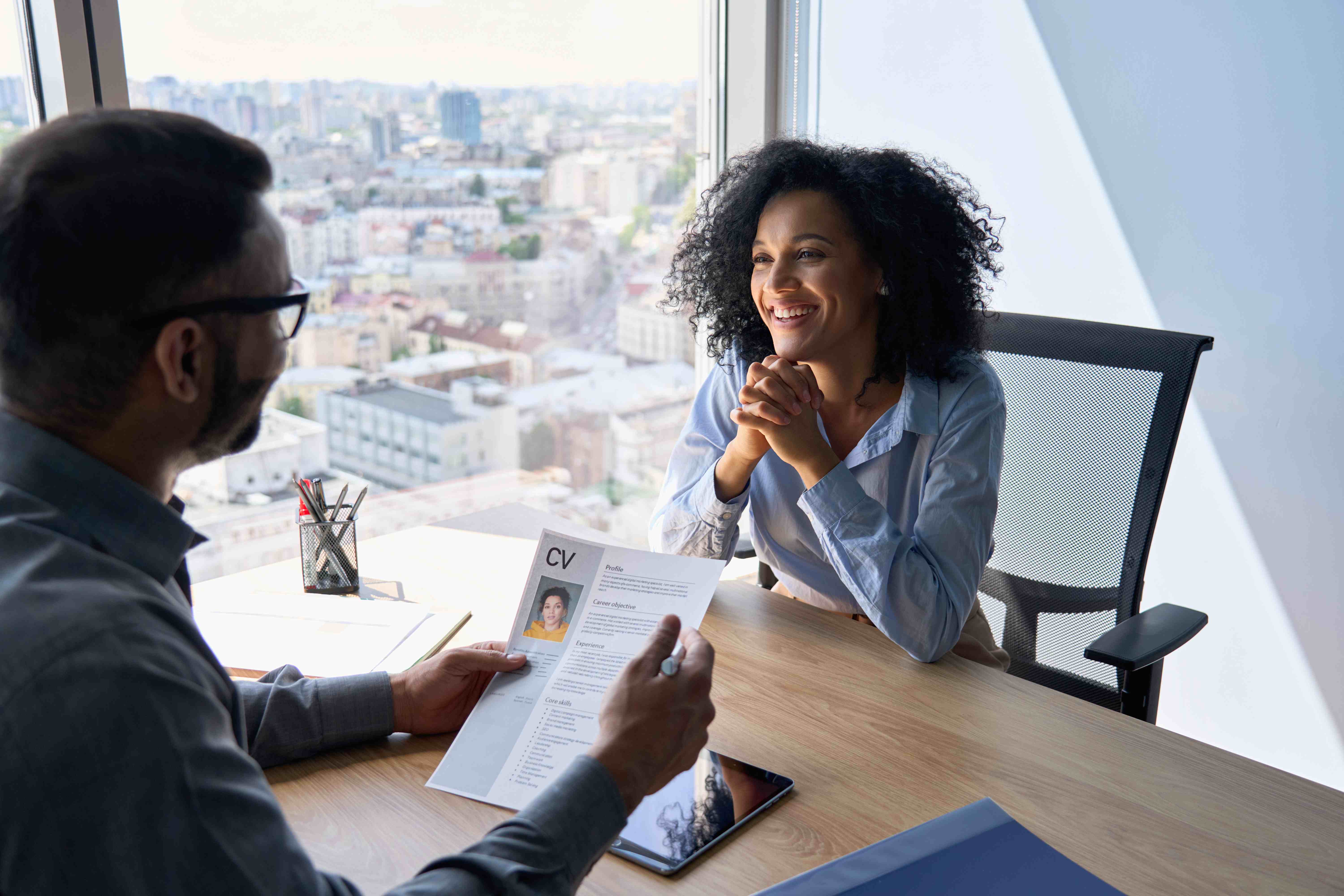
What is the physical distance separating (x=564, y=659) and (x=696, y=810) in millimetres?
234

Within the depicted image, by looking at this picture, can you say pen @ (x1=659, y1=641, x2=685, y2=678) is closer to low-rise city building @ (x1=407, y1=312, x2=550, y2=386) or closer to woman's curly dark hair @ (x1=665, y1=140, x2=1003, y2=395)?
woman's curly dark hair @ (x1=665, y1=140, x2=1003, y2=395)

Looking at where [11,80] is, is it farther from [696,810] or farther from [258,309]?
[696,810]

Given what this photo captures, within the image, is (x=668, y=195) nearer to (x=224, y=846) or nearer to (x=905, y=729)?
(x=905, y=729)

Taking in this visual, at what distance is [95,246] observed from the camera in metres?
0.65

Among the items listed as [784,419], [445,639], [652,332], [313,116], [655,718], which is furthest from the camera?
[652,332]

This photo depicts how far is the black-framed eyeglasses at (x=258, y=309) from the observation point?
0.68m

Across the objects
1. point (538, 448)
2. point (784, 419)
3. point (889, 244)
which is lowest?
point (538, 448)

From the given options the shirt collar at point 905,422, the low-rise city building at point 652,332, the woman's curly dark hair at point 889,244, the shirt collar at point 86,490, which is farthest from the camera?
the low-rise city building at point 652,332

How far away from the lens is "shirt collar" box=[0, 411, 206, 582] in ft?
2.18

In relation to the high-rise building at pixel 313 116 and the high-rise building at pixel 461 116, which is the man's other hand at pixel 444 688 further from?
the high-rise building at pixel 461 116

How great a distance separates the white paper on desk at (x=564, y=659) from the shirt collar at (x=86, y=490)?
440 millimetres

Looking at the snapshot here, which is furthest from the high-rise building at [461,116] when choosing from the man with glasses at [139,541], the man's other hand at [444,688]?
the man with glasses at [139,541]

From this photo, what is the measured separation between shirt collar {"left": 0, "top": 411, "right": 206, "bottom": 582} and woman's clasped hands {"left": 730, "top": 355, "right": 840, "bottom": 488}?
91 centimetres

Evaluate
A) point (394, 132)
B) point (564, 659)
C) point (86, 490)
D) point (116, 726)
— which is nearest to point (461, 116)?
point (394, 132)
